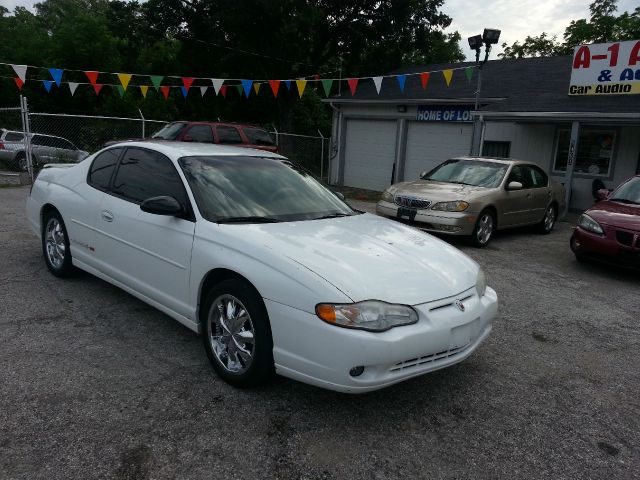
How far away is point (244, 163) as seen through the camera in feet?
14.0

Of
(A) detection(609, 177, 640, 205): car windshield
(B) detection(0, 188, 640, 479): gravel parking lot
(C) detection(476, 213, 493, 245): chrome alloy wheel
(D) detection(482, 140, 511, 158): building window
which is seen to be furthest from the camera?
(D) detection(482, 140, 511, 158): building window

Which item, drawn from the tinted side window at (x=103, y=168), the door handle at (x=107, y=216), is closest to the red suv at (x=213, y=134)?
the tinted side window at (x=103, y=168)

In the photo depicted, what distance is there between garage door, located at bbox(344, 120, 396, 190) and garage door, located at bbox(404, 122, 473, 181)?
0.68 metres

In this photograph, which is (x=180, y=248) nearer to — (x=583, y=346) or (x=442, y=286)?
(x=442, y=286)

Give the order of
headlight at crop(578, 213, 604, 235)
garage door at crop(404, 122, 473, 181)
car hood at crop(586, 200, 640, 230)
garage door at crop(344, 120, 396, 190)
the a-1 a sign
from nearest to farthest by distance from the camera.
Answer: car hood at crop(586, 200, 640, 230)
headlight at crop(578, 213, 604, 235)
the a-1 a sign
garage door at crop(404, 122, 473, 181)
garage door at crop(344, 120, 396, 190)

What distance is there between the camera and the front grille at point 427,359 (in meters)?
2.87

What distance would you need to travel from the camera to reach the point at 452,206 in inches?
322

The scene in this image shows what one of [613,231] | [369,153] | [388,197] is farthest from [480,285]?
[369,153]

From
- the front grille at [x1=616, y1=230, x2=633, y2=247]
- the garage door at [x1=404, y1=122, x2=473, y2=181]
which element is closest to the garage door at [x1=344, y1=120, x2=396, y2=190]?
the garage door at [x1=404, y1=122, x2=473, y2=181]

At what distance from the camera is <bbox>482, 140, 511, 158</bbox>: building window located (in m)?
14.5

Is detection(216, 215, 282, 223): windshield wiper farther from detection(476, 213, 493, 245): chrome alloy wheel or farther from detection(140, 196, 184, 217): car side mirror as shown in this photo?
detection(476, 213, 493, 245): chrome alloy wheel

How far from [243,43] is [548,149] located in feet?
44.3

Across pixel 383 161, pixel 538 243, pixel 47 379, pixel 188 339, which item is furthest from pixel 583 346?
pixel 383 161

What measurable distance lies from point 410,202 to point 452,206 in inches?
26.4
